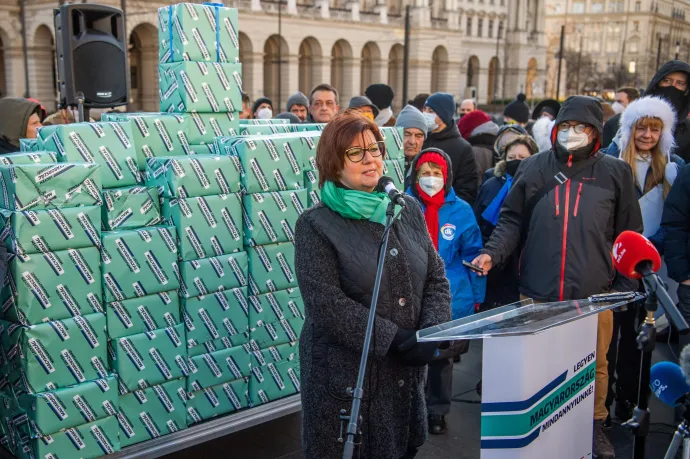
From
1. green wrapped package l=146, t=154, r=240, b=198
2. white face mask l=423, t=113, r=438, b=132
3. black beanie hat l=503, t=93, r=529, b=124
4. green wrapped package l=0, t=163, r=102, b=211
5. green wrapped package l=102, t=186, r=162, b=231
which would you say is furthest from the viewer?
black beanie hat l=503, t=93, r=529, b=124

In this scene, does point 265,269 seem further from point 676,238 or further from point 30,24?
point 30,24

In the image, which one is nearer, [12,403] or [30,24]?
[12,403]

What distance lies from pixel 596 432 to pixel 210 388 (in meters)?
2.51

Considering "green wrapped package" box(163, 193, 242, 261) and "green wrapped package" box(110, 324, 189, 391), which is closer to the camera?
"green wrapped package" box(110, 324, 189, 391)

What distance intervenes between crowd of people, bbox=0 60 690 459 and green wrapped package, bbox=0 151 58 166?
1.84 meters

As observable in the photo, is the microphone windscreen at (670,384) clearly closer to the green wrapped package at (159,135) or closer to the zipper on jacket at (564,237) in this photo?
the zipper on jacket at (564,237)

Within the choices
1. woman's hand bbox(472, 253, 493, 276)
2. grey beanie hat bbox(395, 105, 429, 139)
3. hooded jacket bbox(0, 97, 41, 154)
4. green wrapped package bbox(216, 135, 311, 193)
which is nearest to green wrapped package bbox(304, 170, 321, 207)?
green wrapped package bbox(216, 135, 311, 193)

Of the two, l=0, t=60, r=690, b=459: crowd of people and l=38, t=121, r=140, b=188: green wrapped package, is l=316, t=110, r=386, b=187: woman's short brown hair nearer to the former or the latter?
l=0, t=60, r=690, b=459: crowd of people

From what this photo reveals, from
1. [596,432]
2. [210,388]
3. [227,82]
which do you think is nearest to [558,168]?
[596,432]

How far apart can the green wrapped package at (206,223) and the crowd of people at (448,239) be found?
1.12 m

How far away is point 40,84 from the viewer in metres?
38.9

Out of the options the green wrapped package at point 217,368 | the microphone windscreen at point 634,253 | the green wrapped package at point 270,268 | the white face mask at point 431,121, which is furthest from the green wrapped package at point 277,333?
the white face mask at point 431,121

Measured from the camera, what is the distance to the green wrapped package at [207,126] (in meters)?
4.77

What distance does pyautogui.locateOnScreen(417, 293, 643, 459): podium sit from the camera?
249cm
